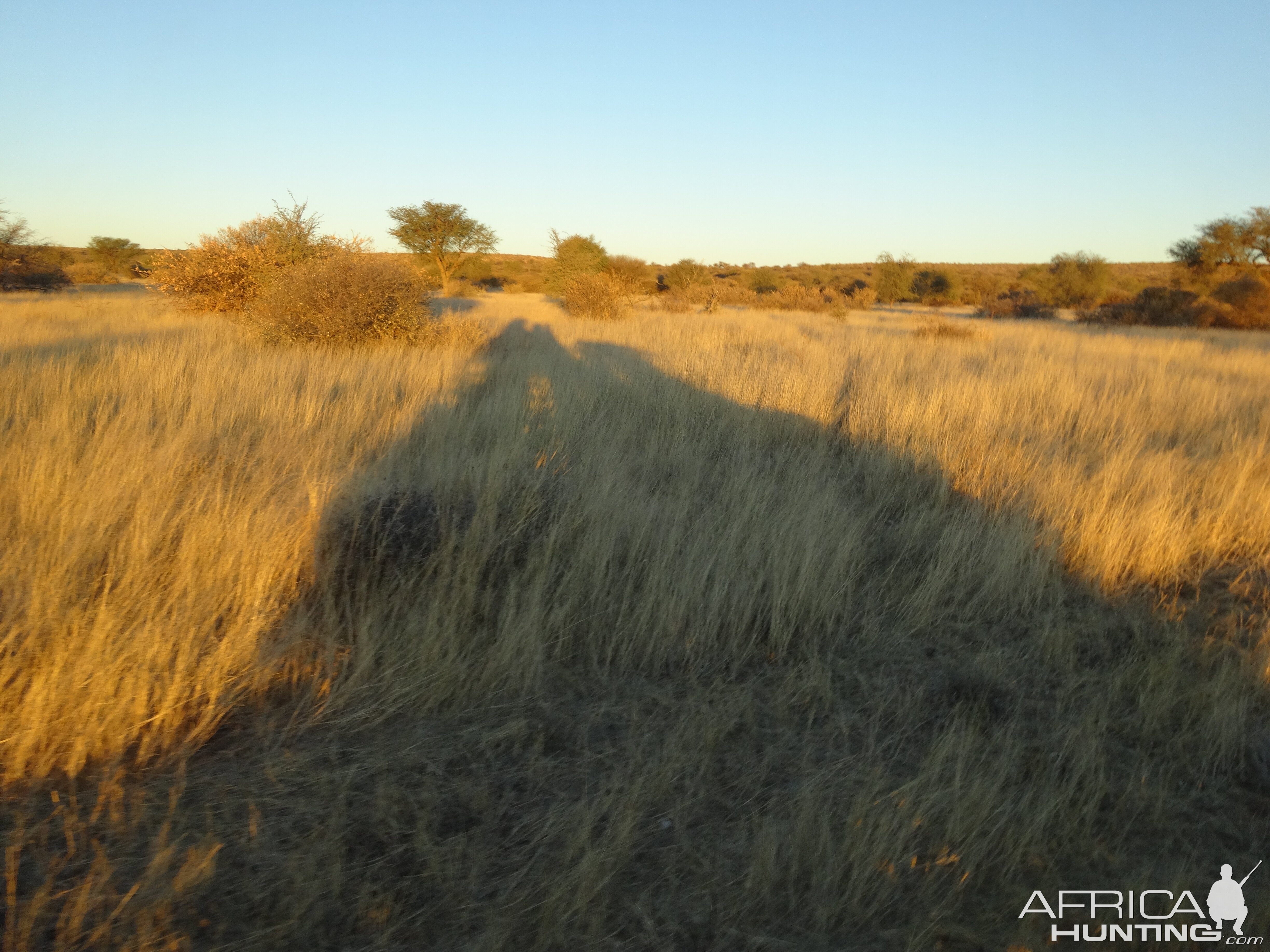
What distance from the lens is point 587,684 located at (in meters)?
2.66

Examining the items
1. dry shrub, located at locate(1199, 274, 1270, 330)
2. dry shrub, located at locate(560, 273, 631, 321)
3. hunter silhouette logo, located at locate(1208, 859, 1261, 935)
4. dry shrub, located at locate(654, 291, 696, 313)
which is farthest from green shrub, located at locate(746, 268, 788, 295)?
hunter silhouette logo, located at locate(1208, 859, 1261, 935)

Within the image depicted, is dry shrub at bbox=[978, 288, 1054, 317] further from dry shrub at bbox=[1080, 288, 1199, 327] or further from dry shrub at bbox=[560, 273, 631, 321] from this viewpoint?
dry shrub at bbox=[560, 273, 631, 321]

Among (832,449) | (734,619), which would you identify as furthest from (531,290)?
(734,619)

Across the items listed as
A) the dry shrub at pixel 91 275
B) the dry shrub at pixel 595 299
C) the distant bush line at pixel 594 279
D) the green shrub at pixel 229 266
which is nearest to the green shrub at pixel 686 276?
the distant bush line at pixel 594 279

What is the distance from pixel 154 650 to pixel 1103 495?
197 inches

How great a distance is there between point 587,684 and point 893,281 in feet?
146

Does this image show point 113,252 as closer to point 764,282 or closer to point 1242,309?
point 764,282

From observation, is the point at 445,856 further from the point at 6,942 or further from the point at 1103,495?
the point at 1103,495

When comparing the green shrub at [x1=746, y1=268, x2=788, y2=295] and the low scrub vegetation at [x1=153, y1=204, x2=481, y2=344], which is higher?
the green shrub at [x1=746, y1=268, x2=788, y2=295]

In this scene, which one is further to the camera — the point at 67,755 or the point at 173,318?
the point at 173,318

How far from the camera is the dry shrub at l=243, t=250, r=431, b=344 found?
969 cm

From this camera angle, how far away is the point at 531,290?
143ft

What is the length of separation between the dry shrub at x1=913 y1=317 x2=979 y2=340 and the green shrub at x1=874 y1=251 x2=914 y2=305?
26.0 m

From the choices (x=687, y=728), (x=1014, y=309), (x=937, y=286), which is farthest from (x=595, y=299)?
(x=937, y=286)
